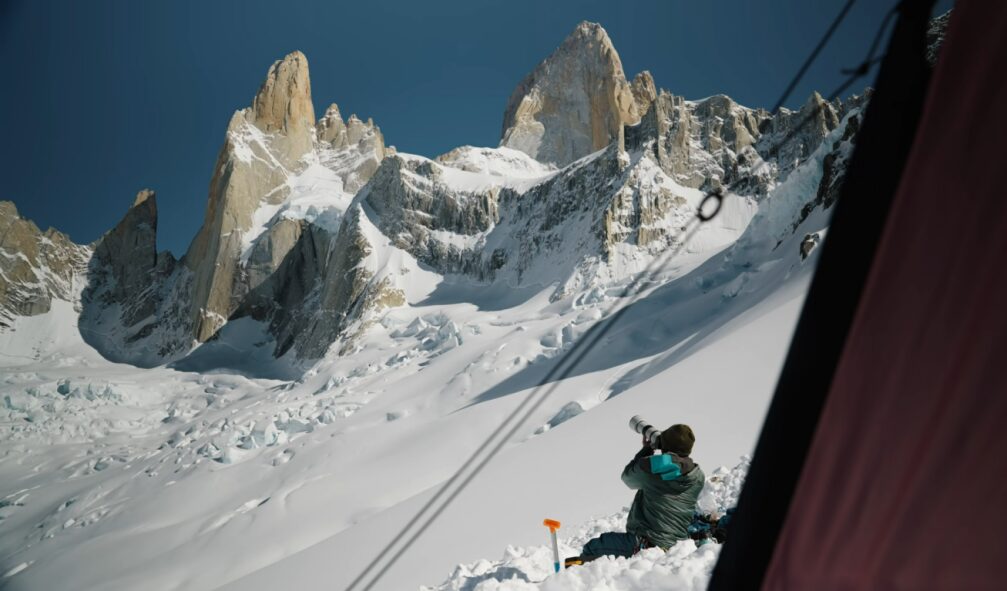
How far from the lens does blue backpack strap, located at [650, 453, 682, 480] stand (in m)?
3.28

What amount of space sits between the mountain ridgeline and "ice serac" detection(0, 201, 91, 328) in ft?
0.65

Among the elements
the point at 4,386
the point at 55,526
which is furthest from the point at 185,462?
the point at 4,386

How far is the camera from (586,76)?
260ft

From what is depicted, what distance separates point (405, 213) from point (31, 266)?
203 ft

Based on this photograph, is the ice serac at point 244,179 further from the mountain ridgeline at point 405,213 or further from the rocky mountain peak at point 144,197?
the rocky mountain peak at point 144,197

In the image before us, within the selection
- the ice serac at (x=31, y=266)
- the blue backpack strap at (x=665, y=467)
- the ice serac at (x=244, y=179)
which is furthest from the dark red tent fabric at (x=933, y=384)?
the ice serac at (x=31, y=266)

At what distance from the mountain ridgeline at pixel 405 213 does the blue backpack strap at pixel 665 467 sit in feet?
61.0

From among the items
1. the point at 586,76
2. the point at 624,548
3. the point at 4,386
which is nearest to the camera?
the point at 624,548

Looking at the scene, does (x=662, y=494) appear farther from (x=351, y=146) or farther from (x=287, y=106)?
(x=351, y=146)

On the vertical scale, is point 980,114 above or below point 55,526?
above

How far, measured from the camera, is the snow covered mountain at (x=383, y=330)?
10617 mm

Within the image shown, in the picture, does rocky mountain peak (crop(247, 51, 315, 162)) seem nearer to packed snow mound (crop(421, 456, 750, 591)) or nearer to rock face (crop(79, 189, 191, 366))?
rock face (crop(79, 189, 191, 366))

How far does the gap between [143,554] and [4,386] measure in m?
42.5

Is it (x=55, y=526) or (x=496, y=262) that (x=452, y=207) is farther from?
(x=55, y=526)
